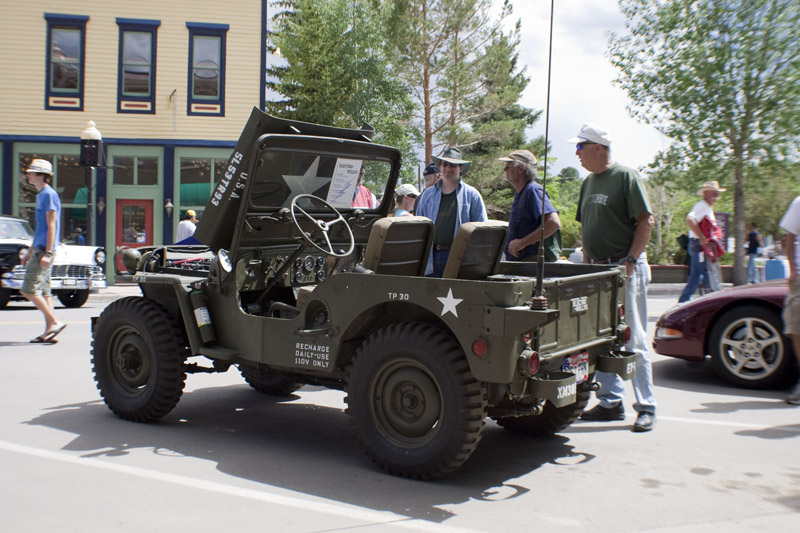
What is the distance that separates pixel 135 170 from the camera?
71.8 feet

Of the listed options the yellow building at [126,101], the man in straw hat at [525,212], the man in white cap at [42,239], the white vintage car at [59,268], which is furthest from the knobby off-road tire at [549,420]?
the yellow building at [126,101]

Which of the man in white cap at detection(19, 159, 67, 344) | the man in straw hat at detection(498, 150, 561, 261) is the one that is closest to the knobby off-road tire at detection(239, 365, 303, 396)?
the man in straw hat at detection(498, 150, 561, 261)

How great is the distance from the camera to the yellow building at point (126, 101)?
21516 millimetres

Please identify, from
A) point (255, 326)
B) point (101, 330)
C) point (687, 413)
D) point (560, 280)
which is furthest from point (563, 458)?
point (101, 330)

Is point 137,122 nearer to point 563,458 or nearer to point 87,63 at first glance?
point 87,63

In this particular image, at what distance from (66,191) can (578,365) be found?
20479mm

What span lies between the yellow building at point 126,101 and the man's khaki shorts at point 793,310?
59.1 ft

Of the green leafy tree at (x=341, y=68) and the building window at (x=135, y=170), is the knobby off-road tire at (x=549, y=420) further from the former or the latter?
the green leafy tree at (x=341, y=68)

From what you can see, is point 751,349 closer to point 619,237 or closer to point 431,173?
point 619,237

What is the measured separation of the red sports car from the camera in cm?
674

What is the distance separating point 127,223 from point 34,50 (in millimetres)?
5534

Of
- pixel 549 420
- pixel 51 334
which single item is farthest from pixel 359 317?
pixel 51 334

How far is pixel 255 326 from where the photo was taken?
5.00 meters

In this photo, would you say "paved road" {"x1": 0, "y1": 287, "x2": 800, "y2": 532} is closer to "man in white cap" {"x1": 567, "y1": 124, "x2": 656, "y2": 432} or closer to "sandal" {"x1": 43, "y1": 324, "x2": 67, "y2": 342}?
"man in white cap" {"x1": 567, "y1": 124, "x2": 656, "y2": 432}
